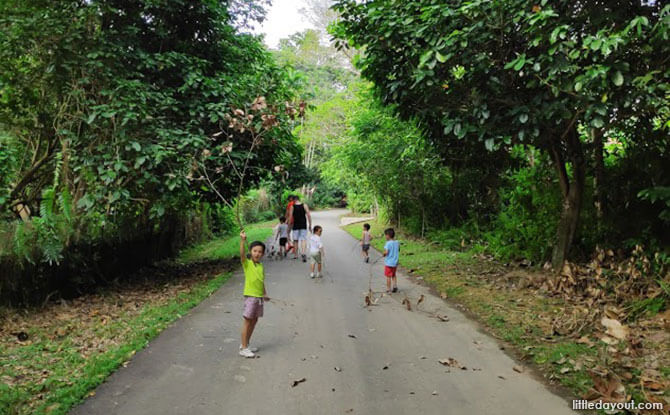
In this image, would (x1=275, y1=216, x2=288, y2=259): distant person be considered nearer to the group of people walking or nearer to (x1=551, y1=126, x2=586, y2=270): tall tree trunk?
the group of people walking

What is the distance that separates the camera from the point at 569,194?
28.7ft

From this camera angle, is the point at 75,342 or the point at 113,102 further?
the point at 113,102

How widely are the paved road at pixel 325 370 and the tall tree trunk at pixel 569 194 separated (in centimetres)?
298

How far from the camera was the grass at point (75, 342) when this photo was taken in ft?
14.1

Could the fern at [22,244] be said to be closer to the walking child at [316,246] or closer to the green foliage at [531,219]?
the walking child at [316,246]

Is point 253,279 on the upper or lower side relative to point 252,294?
upper

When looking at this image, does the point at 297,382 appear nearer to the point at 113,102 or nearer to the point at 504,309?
the point at 504,309

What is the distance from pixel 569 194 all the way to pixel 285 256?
331 inches

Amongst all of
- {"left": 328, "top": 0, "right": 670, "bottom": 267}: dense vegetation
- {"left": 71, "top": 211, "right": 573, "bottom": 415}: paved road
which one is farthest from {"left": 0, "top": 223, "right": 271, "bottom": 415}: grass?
{"left": 328, "top": 0, "right": 670, "bottom": 267}: dense vegetation

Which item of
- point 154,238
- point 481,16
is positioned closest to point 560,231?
point 481,16

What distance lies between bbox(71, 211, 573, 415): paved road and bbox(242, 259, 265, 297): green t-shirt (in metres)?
0.76

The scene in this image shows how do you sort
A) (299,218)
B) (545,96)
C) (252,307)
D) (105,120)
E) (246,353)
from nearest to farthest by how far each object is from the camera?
(246,353)
(252,307)
(545,96)
(105,120)
(299,218)

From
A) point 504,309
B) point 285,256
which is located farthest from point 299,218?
point 504,309

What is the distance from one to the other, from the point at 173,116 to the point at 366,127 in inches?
326
